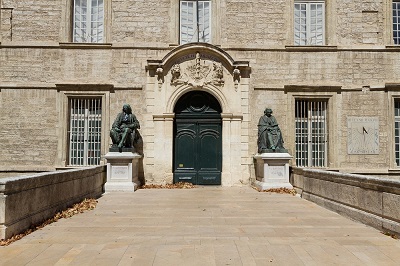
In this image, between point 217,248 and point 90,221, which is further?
point 90,221

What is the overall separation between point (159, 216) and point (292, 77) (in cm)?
719

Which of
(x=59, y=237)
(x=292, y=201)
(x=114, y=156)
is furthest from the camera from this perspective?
(x=114, y=156)

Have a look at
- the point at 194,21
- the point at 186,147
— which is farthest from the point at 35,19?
the point at 186,147

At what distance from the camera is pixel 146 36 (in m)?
12.0

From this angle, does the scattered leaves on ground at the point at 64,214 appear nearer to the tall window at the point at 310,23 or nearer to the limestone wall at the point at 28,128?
the limestone wall at the point at 28,128

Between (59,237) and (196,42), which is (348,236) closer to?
(59,237)

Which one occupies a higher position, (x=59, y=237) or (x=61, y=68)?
(x=61, y=68)

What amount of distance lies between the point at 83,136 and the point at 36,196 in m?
6.29

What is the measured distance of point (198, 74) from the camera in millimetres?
11844

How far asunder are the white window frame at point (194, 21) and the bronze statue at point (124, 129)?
3.08 meters

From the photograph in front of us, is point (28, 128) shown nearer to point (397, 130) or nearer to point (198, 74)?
point (198, 74)

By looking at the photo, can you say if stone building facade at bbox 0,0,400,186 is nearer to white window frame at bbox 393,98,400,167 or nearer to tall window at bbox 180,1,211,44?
white window frame at bbox 393,98,400,167

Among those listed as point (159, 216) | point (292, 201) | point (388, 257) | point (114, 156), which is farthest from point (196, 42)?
point (388, 257)

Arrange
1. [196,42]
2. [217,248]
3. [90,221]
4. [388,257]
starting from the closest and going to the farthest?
[388,257] < [217,248] < [90,221] < [196,42]
